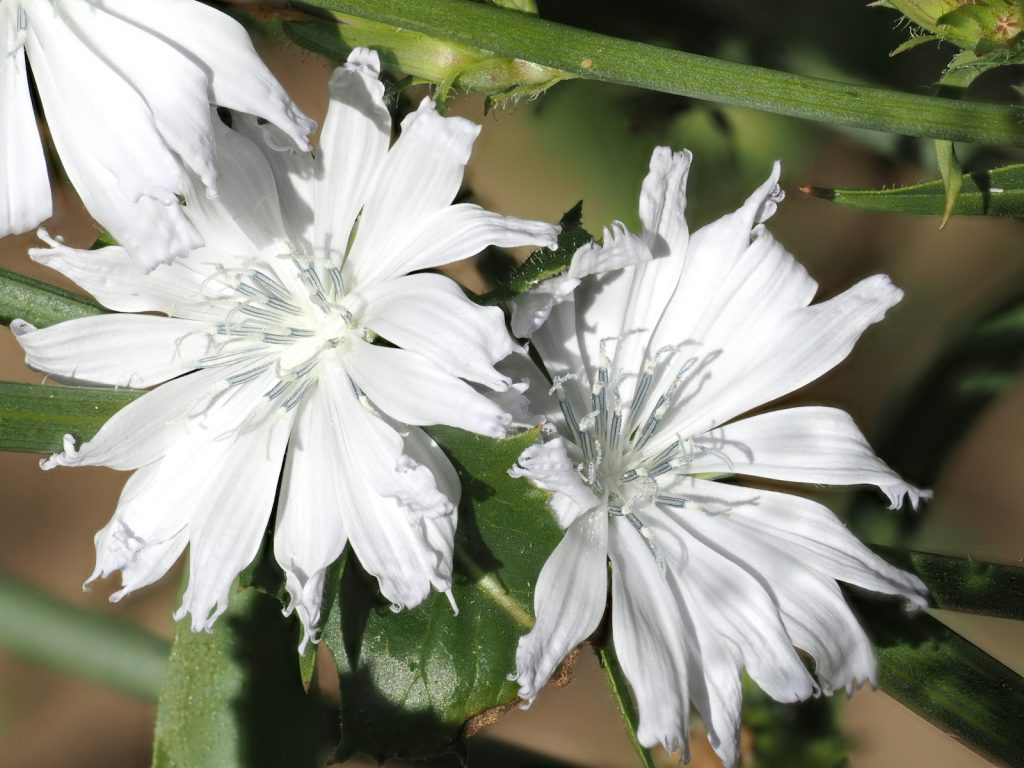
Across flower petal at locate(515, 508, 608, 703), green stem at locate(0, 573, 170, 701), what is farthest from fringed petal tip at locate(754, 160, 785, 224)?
green stem at locate(0, 573, 170, 701)

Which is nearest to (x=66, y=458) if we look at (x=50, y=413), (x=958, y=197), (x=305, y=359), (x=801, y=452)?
(x=50, y=413)

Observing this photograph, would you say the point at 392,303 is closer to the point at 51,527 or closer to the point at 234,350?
the point at 234,350

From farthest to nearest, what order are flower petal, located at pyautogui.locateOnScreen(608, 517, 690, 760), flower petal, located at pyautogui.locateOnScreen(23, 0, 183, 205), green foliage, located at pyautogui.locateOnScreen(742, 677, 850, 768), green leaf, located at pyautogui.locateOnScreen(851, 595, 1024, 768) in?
green foliage, located at pyautogui.locateOnScreen(742, 677, 850, 768), green leaf, located at pyautogui.locateOnScreen(851, 595, 1024, 768), flower petal, located at pyautogui.locateOnScreen(608, 517, 690, 760), flower petal, located at pyautogui.locateOnScreen(23, 0, 183, 205)

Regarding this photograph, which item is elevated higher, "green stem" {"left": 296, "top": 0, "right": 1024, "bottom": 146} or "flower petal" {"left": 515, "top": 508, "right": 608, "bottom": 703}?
"green stem" {"left": 296, "top": 0, "right": 1024, "bottom": 146}

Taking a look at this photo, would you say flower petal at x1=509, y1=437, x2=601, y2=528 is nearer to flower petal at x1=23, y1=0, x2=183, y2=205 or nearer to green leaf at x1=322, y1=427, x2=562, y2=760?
green leaf at x1=322, y1=427, x2=562, y2=760

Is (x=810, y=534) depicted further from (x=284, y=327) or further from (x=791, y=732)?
(x=791, y=732)

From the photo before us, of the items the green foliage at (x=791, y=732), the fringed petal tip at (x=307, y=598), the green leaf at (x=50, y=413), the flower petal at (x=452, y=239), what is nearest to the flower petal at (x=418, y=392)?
the flower petal at (x=452, y=239)

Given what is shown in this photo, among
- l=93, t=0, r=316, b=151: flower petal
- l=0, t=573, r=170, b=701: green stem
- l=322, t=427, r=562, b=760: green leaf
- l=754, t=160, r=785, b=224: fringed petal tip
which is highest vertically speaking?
l=754, t=160, r=785, b=224: fringed petal tip

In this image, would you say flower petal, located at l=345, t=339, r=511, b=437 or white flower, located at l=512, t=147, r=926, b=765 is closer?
flower petal, located at l=345, t=339, r=511, b=437
